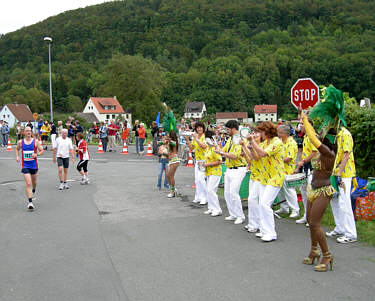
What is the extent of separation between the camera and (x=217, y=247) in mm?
6473

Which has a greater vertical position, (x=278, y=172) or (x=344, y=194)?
(x=278, y=172)

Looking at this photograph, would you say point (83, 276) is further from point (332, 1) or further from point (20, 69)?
point (332, 1)

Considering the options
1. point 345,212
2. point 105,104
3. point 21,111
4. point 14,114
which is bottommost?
point 345,212

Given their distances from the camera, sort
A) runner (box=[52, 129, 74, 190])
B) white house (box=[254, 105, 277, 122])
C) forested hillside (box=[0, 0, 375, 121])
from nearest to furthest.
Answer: runner (box=[52, 129, 74, 190])
forested hillside (box=[0, 0, 375, 121])
white house (box=[254, 105, 277, 122])

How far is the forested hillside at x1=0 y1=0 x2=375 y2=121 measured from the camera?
105 meters

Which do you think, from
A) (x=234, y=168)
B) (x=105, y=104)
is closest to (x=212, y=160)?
(x=234, y=168)

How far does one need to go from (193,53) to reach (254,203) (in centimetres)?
15730

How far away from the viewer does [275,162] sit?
673cm

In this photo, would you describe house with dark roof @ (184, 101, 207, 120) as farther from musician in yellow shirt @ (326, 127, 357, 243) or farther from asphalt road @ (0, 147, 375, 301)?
musician in yellow shirt @ (326, 127, 357, 243)

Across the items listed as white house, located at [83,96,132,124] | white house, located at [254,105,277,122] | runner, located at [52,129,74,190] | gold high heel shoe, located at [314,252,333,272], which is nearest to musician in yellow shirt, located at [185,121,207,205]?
gold high heel shoe, located at [314,252,333,272]

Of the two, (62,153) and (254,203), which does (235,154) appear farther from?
(62,153)

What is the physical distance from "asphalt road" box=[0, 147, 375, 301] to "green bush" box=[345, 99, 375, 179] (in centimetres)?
297

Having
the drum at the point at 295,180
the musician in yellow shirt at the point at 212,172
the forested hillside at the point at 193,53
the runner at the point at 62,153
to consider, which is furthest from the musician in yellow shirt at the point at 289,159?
the forested hillside at the point at 193,53

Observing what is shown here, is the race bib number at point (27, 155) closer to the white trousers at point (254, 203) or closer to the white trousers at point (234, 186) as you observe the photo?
the white trousers at point (234, 186)
